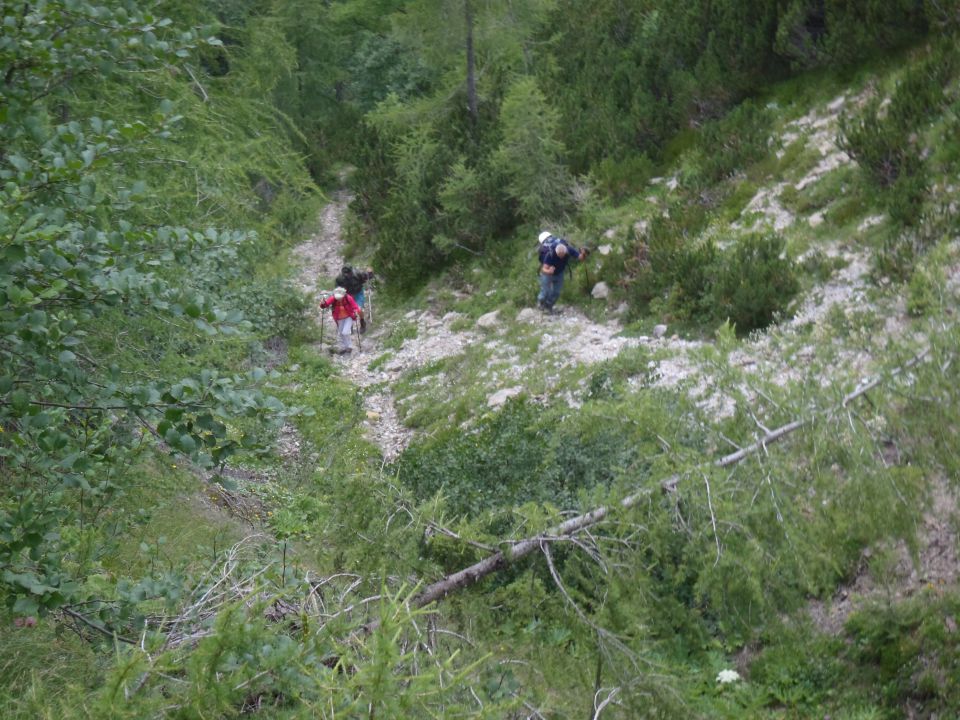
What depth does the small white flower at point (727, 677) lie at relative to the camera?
16.0 feet

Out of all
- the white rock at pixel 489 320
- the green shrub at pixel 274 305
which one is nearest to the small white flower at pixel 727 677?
the white rock at pixel 489 320

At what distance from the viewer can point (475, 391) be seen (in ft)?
31.9

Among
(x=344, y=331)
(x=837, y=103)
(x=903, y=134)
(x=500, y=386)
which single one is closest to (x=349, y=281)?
(x=344, y=331)

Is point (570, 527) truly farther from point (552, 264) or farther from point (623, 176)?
point (623, 176)

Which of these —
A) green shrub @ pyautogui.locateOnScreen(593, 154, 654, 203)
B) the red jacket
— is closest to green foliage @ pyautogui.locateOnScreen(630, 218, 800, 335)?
green shrub @ pyautogui.locateOnScreen(593, 154, 654, 203)

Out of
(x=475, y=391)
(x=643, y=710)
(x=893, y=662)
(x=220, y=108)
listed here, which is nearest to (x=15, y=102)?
(x=643, y=710)

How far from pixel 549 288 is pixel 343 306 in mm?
3182

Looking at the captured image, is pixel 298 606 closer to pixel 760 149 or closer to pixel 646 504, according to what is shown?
pixel 646 504

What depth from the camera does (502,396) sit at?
366 inches

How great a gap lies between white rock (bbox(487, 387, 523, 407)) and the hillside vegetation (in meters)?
0.08

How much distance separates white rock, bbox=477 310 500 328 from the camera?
39.1 feet

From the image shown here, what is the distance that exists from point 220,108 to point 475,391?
419 centimetres

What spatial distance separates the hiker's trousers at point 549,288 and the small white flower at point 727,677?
715cm

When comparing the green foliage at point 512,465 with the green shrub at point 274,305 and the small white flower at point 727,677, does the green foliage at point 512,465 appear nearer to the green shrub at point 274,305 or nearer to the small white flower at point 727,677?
the small white flower at point 727,677
